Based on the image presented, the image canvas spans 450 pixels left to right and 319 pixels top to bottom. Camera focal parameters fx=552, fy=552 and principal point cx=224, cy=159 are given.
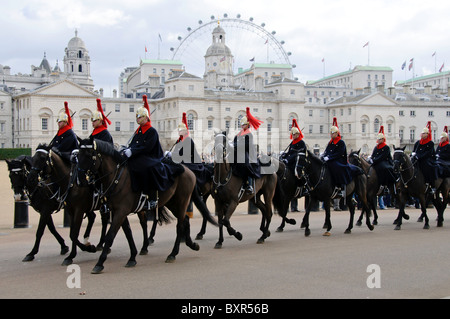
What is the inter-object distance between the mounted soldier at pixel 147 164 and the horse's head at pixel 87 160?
0.62 metres

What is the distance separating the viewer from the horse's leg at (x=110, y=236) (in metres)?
8.98

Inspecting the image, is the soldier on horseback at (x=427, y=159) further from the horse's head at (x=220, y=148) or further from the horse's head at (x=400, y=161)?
the horse's head at (x=220, y=148)

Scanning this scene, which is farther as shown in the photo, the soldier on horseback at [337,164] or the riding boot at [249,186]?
the soldier on horseback at [337,164]

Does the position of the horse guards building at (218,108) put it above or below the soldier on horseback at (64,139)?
above

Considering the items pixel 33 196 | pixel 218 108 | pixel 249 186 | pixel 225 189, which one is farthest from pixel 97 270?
pixel 218 108

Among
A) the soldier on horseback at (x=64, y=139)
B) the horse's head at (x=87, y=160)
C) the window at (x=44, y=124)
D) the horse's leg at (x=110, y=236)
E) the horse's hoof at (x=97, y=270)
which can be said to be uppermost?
the window at (x=44, y=124)

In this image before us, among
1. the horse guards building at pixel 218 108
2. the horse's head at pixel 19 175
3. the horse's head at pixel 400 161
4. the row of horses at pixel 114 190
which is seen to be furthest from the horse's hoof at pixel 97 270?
the horse guards building at pixel 218 108

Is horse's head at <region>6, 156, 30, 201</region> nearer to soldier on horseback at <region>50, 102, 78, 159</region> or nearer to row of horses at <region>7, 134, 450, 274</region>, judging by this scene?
row of horses at <region>7, 134, 450, 274</region>

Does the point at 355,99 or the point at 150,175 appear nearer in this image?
the point at 150,175

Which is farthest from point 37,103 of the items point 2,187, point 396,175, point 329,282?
point 329,282

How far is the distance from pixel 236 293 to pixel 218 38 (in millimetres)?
103935

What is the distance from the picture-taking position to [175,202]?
10.7 m

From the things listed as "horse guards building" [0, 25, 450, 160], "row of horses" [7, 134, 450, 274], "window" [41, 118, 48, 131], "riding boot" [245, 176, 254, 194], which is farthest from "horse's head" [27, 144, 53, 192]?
"window" [41, 118, 48, 131]
